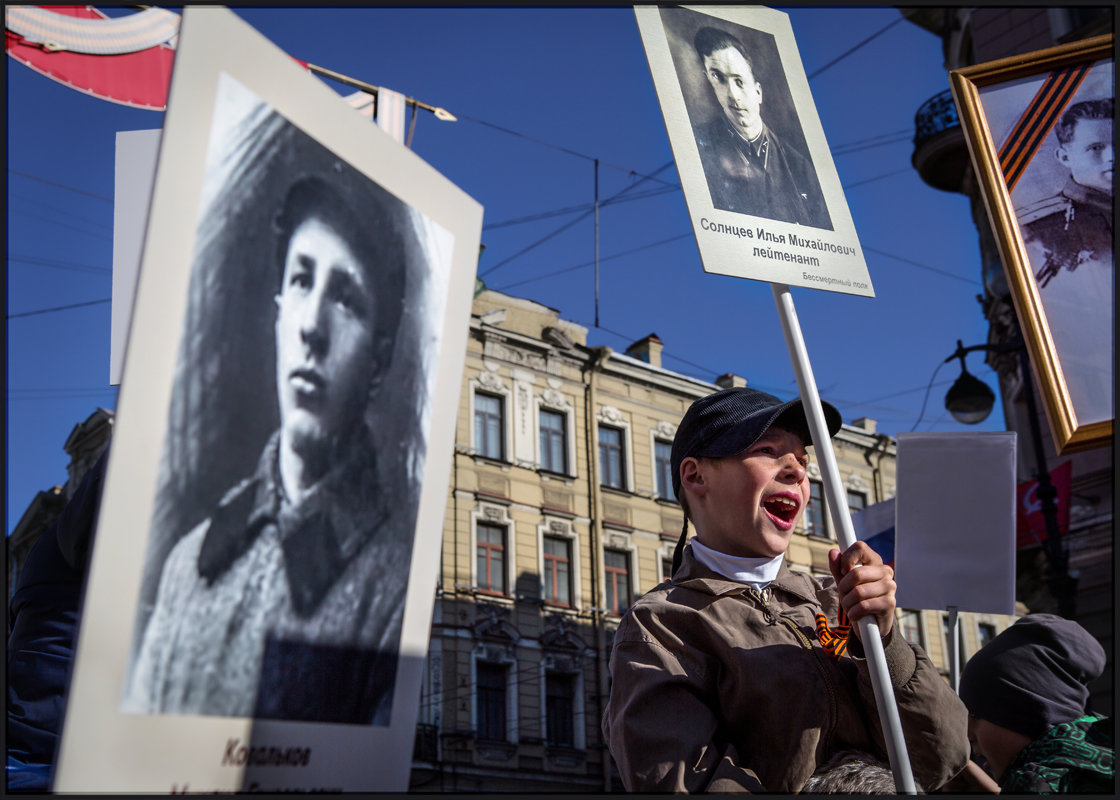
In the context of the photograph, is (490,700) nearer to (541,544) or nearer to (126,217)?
(541,544)

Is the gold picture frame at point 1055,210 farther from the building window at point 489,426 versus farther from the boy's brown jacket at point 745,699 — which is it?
the building window at point 489,426

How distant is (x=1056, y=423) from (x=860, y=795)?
1.18 meters

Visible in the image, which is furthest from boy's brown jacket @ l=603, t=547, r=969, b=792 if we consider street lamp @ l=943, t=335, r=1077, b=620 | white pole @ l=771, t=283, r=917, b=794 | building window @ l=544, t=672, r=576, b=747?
building window @ l=544, t=672, r=576, b=747

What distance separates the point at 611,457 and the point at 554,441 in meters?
1.74

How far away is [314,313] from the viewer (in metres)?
1.58

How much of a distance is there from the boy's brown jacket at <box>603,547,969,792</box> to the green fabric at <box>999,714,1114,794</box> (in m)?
0.45

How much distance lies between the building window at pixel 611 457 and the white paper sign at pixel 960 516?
23.8 metres

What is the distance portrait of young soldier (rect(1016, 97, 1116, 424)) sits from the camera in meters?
2.82

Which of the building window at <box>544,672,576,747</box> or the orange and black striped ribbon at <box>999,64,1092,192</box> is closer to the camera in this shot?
the orange and black striped ribbon at <box>999,64,1092,192</box>

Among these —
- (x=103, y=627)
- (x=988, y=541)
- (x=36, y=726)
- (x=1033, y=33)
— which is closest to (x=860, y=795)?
(x=103, y=627)

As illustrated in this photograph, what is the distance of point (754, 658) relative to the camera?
7.34 feet

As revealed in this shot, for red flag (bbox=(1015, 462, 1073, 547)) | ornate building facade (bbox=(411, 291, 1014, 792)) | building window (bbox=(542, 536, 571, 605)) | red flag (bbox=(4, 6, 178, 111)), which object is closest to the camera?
red flag (bbox=(4, 6, 178, 111))

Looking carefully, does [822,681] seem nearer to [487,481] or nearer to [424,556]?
[424,556]

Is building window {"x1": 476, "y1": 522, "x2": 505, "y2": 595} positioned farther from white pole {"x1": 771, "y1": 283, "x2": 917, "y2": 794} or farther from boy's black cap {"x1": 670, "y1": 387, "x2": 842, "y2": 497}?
white pole {"x1": 771, "y1": 283, "x2": 917, "y2": 794}
